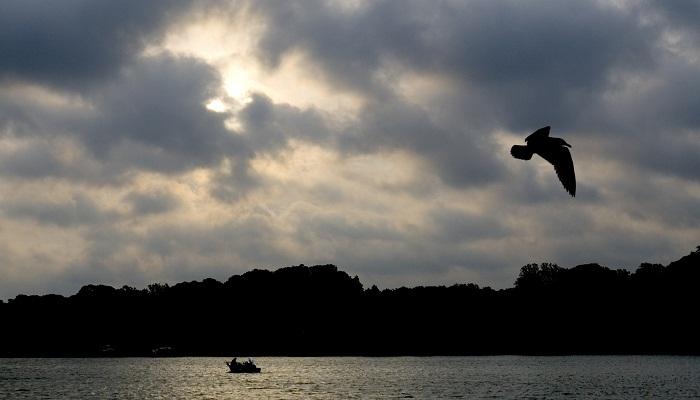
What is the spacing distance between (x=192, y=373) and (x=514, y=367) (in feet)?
168

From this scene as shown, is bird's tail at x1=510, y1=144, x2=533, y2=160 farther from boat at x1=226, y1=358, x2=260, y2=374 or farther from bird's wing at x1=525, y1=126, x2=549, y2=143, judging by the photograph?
boat at x1=226, y1=358, x2=260, y2=374

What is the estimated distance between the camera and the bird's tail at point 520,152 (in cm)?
1538

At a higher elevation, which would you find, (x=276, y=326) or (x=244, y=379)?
(x=276, y=326)

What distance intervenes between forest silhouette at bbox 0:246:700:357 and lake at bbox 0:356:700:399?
111ft

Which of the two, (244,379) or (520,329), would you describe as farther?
(520,329)

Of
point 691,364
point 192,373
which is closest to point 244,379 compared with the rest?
point 192,373

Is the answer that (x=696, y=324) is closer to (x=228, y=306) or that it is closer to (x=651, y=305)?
(x=651, y=305)

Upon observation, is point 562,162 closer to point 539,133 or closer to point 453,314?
point 539,133

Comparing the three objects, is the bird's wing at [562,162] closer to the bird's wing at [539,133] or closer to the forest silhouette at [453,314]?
the bird's wing at [539,133]

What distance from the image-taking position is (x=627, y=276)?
632ft

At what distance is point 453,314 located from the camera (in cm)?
18912

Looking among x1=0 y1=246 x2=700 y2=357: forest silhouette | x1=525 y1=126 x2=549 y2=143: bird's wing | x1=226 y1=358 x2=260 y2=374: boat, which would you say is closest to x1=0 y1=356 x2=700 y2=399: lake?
x1=226 y1=358 x2=260 y2=374: boat

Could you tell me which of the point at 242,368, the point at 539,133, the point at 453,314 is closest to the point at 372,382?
the point at 242,368

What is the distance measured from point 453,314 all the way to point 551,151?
176 m
